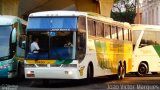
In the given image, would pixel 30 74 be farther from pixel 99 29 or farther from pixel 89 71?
pixel 99 29

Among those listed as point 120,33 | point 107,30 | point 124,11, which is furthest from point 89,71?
point 124,11

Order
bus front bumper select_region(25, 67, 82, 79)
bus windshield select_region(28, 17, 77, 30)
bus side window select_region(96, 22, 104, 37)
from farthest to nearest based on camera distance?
bus side window select_region(96, 22, 104, 37), bus windshield select_region(28, 17, 77, 30), bus front bumper select_region(25, 67, 82, 79)

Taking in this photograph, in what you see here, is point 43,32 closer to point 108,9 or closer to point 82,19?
point 82,19

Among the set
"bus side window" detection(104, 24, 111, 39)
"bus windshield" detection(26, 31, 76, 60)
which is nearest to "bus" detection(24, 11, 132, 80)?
"bus windshield" detection(26, 31, 76, 60)

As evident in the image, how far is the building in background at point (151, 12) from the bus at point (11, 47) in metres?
45.6

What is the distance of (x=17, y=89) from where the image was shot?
69.8ft

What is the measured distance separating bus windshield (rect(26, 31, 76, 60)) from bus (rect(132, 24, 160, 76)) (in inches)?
484

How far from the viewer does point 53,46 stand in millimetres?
21703

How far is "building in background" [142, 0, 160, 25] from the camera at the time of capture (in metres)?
71.1

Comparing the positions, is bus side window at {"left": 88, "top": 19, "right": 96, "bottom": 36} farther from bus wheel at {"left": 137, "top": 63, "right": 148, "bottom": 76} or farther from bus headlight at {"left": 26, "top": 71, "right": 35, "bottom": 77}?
bus wheel at {"left": 137, "top": 63, "right": 148, "bottom": 76}

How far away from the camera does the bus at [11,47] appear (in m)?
24.1

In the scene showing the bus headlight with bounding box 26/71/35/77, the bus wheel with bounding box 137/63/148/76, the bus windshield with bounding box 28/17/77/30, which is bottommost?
the bus wheel with bounding box 137/63/148/76

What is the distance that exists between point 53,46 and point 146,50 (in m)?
12.8

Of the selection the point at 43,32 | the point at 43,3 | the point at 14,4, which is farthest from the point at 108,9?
the point at 43,32
